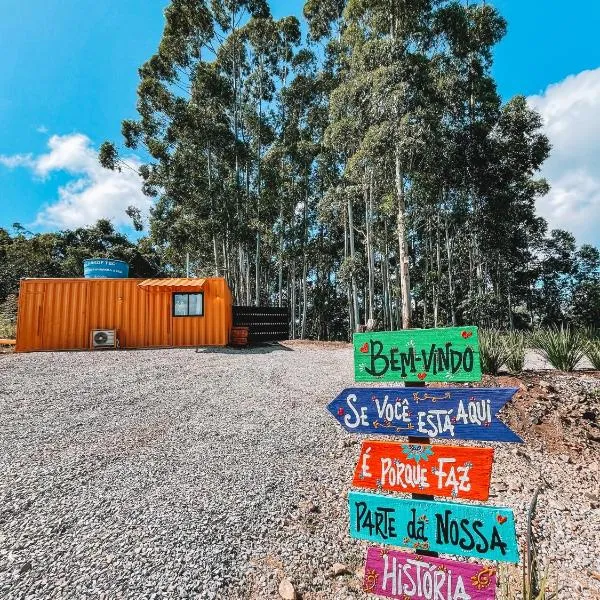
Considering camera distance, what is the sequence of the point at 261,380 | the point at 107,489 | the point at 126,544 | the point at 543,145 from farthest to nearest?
the point at 543,145, the point at 261,380, the point at 107,489, the point at 126,544

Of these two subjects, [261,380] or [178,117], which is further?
[178,117]

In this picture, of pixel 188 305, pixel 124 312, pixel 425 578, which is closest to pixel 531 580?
pixel 425 578

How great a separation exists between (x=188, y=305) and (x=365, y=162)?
292 inches

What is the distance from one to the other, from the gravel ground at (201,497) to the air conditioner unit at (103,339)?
5.44 m

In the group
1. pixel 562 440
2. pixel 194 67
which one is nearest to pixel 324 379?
pixel 562 440

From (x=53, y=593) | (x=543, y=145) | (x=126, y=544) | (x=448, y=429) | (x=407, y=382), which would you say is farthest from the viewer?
(x=543, y=145)

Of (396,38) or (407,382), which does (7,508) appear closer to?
(407,382)

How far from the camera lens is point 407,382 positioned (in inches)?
74.2

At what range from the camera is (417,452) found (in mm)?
1792

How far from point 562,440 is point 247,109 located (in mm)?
20990

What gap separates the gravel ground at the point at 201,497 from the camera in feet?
7.54

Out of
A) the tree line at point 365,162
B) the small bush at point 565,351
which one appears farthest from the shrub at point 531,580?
the tree line at point 365,162

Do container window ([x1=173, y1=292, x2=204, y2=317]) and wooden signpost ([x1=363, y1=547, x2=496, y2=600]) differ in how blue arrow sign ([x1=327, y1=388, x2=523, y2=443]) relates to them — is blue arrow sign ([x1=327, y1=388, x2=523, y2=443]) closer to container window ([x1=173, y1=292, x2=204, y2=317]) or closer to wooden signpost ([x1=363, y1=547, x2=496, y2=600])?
wooden signpost ([x1=363, y1=547, x2=496, y2=600])

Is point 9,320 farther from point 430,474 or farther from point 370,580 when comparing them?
point 430,474
